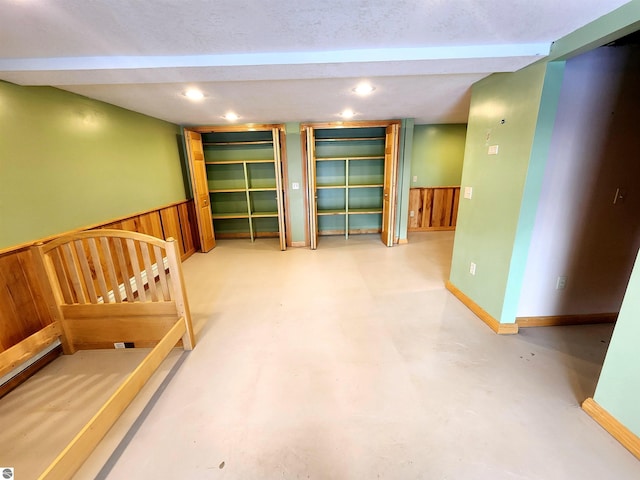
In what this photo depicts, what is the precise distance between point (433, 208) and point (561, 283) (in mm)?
3548

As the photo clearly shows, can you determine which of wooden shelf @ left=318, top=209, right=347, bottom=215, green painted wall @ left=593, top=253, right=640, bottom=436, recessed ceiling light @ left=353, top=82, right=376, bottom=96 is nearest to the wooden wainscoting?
wooden shelf @ left=318, top=209, right=347, bottom=215

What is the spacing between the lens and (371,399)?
166 cm

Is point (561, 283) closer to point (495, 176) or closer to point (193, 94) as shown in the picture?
point (495, 176)

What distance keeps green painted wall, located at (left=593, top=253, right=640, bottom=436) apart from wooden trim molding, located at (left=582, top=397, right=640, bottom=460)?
0.08 ft

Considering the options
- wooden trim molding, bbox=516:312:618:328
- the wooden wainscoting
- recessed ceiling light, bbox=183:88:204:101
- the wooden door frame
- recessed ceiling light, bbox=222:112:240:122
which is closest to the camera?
wooden trim molding, bbox=516:312:618:328

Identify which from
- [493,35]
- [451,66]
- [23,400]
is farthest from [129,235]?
[493,35]

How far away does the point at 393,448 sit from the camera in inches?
53.9

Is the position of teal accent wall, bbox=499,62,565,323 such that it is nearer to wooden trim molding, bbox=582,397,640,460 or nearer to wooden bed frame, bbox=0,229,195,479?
wooden trim molding, bbox=582,397,640,460

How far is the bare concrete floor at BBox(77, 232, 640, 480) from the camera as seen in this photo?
51.3 inches

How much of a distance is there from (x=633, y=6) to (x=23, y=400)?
405cm

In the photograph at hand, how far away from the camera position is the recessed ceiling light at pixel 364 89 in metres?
2.44

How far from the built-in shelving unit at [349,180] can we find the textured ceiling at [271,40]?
250 centimetres

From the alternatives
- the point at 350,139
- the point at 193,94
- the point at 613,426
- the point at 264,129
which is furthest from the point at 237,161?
the point at 613,426

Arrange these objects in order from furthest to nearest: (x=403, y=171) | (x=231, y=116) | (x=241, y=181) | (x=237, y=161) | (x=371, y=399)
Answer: (x=241, y=181), (x=237, y=161), (x=403, y=171), (x=231, y=116), (x=371, y=399)
